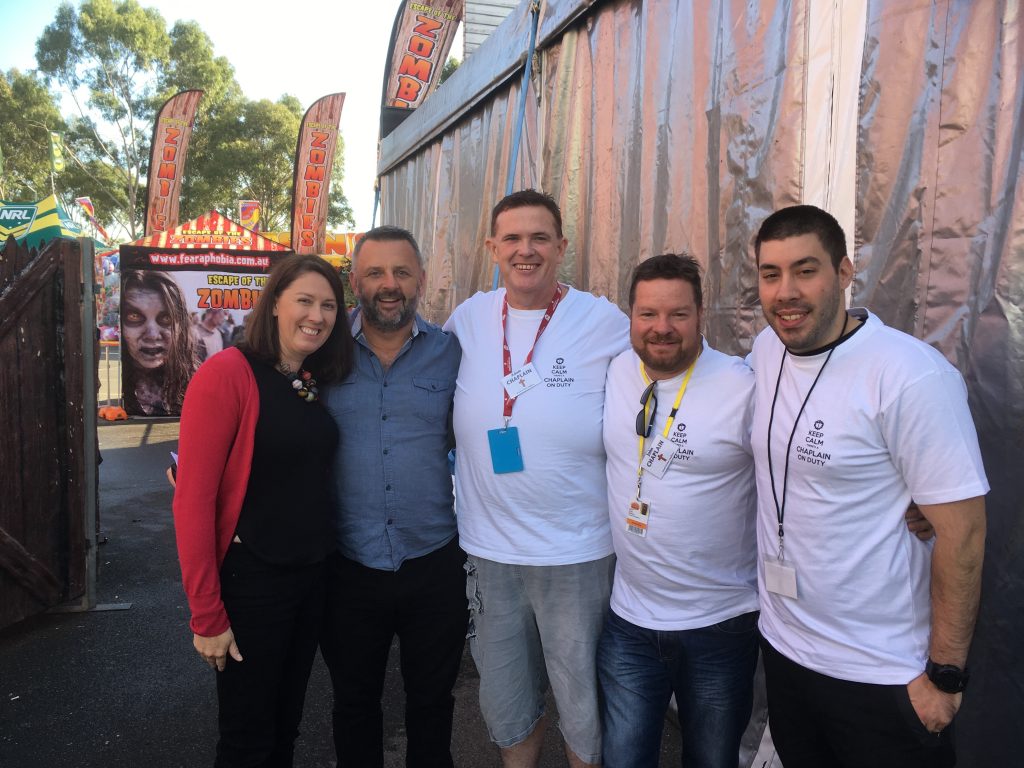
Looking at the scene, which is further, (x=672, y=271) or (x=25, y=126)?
Answer: (x=25, y=126)

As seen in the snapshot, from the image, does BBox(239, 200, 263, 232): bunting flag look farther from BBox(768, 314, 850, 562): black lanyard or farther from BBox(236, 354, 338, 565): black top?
BBox(768, 314, 850, 562): black lanyard

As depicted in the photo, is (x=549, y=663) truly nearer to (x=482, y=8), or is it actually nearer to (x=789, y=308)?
(x=789, y=308)

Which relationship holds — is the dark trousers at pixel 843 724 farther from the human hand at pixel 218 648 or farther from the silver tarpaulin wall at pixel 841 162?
the human hand at pixel 218 648

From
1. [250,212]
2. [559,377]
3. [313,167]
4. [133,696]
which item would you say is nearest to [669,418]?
[559,377]

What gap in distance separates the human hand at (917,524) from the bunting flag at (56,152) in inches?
1112

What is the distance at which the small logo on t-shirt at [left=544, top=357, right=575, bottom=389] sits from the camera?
2.05m

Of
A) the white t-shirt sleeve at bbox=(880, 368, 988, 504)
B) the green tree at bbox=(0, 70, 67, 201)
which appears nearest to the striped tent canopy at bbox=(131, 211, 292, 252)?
the white t-shirt sleeve at bbox=(880, 368, 988, 504)

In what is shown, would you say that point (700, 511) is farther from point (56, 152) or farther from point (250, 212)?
point (56, 152)

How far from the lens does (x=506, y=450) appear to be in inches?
80.0

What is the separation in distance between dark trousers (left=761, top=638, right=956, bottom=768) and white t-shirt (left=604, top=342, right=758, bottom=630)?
7.6 inches

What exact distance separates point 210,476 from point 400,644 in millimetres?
813

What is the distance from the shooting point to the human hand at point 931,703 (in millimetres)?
1381

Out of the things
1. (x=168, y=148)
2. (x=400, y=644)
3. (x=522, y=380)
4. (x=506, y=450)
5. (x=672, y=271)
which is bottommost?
(x=400, y=644)

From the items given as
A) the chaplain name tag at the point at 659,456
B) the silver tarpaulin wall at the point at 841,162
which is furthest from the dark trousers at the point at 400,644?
the silver tarpaulin wall at the point at 841,162
